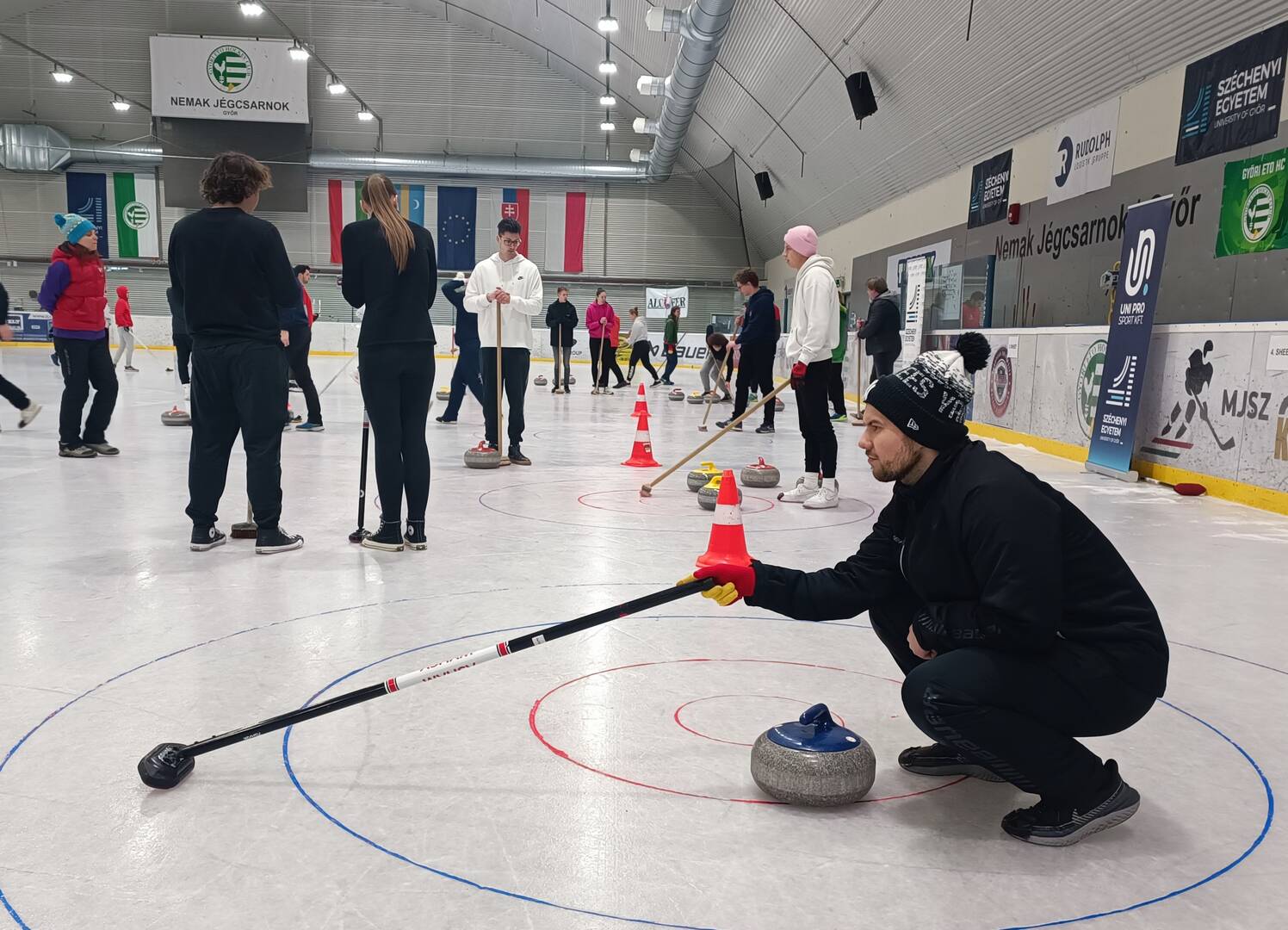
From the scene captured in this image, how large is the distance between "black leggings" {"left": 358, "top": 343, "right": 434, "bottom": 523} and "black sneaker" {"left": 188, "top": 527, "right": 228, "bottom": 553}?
2.40 feet

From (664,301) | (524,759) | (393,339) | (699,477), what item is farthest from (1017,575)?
(664,301)

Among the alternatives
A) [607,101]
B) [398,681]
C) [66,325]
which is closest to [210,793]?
[398,681]

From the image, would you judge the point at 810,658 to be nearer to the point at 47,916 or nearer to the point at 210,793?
the point at 210,793

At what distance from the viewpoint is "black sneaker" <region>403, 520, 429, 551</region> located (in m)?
4.42

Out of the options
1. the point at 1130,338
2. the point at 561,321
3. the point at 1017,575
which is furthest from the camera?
the point at 561,321

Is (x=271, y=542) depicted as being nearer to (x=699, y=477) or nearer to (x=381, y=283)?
(x=381, y=283)

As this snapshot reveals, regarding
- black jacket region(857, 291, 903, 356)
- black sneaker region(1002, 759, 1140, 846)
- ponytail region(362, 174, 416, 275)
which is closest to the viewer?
black sneaker region(1002, 759, 1140, 846)

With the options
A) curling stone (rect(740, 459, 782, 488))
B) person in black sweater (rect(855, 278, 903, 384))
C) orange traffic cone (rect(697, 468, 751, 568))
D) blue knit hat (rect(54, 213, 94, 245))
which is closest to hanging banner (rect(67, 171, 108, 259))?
blue knit hat (rect(54, 213, 94, 245))

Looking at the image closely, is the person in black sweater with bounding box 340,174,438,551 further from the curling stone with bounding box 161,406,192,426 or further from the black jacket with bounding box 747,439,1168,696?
A: the curling stone with bounding box 161,406,192,426

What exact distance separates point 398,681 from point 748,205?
22.9 m

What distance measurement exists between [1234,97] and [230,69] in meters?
22.2

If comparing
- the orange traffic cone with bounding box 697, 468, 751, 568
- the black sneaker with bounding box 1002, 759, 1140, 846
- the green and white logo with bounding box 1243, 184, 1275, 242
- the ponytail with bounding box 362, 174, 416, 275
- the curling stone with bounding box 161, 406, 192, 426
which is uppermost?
the green and white logo with bounding box 1243, 184, 1275, 242

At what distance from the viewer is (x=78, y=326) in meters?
6.65

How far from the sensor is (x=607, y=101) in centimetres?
2139
